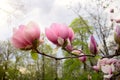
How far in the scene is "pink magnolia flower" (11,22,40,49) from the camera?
77cm

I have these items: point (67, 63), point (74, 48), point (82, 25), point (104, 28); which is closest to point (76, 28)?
point (82, 25)

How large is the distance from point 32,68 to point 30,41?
2595cm

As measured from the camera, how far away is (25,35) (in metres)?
0.78

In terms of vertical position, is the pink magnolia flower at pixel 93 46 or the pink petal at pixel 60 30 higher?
the pink petal at pixel 60 30

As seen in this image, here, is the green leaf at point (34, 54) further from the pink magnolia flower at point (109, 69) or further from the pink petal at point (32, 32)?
the pink magnolia flower at point (109, 69)

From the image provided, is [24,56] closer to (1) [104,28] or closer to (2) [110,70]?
(1) [104,28]

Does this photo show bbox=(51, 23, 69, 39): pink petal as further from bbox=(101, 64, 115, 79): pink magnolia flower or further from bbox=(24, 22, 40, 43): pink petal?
bbox=(101, 64, 115, 79): pink magnolia flower

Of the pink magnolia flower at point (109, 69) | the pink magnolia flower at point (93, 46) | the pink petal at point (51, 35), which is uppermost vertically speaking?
the pink petal at point (51, 35)

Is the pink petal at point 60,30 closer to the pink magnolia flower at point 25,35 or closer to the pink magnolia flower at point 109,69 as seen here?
the pink magnolia flower at point 25,35

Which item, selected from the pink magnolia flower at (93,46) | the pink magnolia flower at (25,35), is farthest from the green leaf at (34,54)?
the pink magnolia flower at (93,46)

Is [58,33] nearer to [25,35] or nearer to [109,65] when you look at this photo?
[25,35]

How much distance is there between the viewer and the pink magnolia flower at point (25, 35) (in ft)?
2.54

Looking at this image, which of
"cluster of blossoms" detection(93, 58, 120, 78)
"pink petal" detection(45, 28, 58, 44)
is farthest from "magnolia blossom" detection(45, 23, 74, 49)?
"cluster of blossoms" detection(93, 58, 120, 78)

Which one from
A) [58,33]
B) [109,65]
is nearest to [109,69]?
[109,65]
